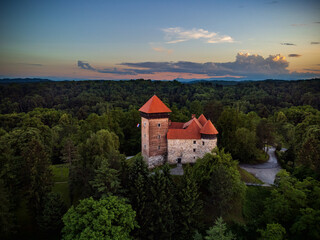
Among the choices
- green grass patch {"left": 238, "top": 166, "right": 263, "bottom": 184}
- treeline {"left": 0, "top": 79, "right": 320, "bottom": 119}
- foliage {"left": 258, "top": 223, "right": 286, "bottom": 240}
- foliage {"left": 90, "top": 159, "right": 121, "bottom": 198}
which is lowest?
green grass patch {"left": 238, "top": 166, "right": 263, "bottom": 184}

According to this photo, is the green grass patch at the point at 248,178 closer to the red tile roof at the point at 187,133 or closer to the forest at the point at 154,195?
the forest at the point at 154,195

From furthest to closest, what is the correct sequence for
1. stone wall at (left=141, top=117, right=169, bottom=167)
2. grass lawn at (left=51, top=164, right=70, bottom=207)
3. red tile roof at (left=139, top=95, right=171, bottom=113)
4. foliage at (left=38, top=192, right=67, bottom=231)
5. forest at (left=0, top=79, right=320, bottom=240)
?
stone wall at (left=141, top=117, right=169, bottom=167), red tile roof at (left=139, top=95, right=171, bottom=113), grass lawn at (left=51, top=164, right=70, bottom=207), foliage at (left=38, top=192, right=67, bottom=231), forest at (left=0, top=79, right=320, bottom=240)

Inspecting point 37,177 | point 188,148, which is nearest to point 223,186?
point 188,148

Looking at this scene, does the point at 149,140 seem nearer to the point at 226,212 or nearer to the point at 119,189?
the point at 119,189

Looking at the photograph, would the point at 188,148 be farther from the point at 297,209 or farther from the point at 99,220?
the point at 99,220

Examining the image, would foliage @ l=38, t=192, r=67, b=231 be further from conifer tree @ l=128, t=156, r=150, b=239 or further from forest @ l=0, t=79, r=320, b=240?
conifer tree @ l=128, t=156, r=150, b=239

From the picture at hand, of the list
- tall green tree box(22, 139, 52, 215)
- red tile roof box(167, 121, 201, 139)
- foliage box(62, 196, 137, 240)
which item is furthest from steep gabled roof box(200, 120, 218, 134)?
tall green tree box(22, 139, 52, 215)

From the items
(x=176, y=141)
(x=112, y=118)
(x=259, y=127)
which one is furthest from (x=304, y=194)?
(x=112, y=118)
